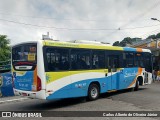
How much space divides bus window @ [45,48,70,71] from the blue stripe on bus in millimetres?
971

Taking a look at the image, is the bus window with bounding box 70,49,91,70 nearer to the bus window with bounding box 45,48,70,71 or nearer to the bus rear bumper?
the bus window with bounding box 45,48,70,71

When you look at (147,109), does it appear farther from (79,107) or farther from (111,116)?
(79,107)

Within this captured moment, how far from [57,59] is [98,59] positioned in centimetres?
323

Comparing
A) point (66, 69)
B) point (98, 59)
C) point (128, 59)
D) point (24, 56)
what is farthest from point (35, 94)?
point (128, 59)

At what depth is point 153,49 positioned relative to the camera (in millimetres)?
35000

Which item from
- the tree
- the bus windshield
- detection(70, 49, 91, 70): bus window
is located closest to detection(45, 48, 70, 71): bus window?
detection(70, 49, 91, 70): bus window

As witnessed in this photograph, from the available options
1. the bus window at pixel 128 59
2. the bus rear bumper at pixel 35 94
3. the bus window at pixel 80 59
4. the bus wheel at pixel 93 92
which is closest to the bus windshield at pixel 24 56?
the bus rear bumper at pixel 35 94

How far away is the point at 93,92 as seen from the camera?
14.4 meters

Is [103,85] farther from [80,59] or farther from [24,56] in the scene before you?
[24,56]

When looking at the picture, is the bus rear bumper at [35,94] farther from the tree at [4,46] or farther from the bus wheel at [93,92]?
the tree at [4,46]

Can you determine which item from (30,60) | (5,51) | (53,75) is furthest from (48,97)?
(5,51)

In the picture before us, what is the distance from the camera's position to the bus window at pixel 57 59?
39.0 ft

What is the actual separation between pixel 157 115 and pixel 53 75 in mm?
4571

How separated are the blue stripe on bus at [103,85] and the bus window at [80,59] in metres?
0.74
